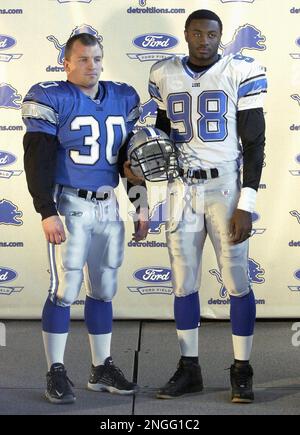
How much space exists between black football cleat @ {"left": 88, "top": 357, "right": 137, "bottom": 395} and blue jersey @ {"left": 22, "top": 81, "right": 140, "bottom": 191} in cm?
80

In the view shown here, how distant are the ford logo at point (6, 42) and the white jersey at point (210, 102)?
52.4 inches

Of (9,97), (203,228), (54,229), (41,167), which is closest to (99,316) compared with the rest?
(54,229)

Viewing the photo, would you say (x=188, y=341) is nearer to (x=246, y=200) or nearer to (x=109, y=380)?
(x=109, y=380)

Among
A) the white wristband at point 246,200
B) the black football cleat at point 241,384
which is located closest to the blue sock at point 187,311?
the black football cleat at point 241,384

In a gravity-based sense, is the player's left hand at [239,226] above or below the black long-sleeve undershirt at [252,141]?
below

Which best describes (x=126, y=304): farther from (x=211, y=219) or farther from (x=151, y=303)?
(x=211, y=219)

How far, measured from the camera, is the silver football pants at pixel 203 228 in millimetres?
3715

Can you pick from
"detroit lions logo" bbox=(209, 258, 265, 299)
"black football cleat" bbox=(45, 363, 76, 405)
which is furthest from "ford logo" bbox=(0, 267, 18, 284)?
"black football cleat" bbox=(45, 363, 76, 405)

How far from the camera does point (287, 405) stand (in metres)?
3.67

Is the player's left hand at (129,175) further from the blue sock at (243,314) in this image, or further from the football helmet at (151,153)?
the blue sock at (243,314)

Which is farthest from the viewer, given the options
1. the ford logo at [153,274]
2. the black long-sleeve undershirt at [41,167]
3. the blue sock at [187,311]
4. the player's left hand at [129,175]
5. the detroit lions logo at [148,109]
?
the ford logo at [153,274]

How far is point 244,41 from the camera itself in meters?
4.79

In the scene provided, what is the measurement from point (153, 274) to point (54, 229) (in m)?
1.48

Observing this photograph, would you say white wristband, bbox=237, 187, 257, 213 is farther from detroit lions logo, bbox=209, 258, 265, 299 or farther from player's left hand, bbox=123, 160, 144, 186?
detroit lions logo, bbox=209, 258, 265, 299
